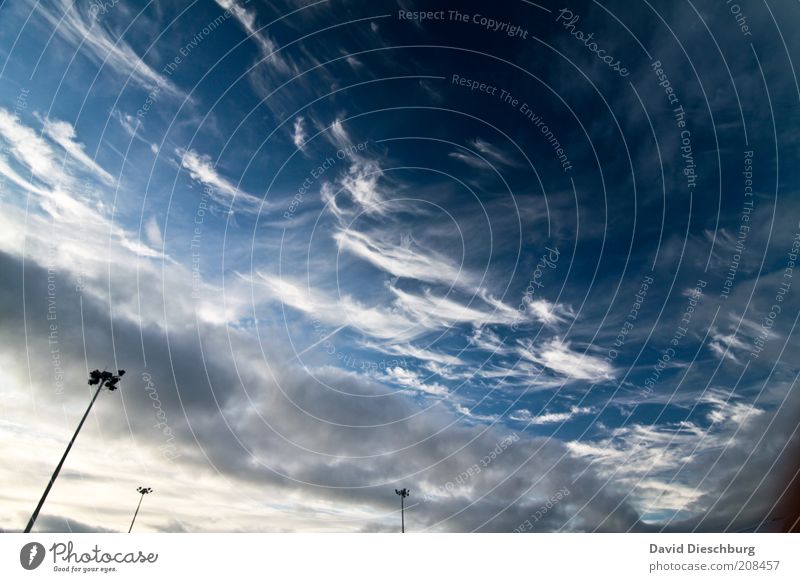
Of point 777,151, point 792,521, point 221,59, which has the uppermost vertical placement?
point 221,59

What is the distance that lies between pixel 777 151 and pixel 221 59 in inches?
1168
